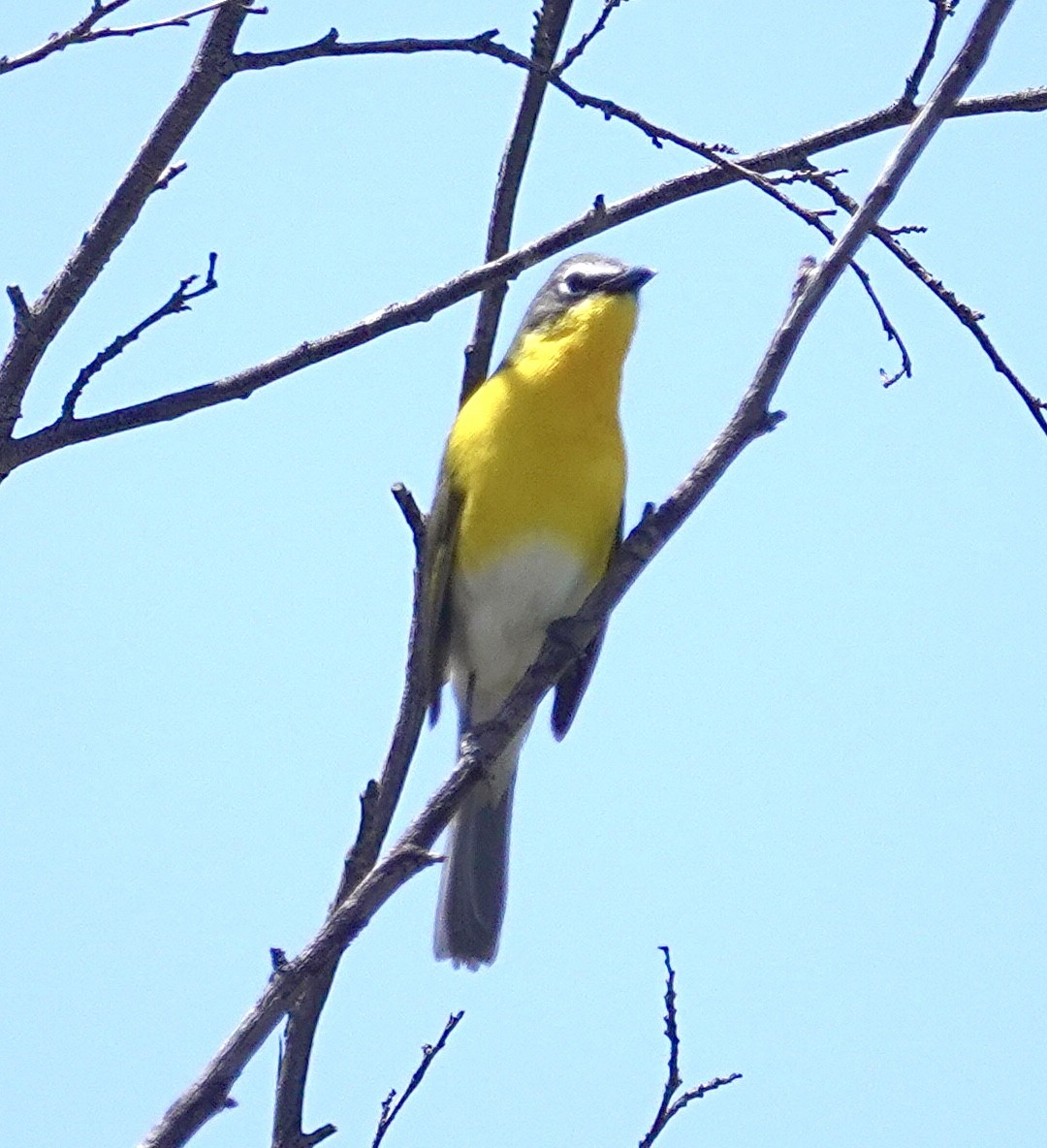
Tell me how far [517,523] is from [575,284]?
1084 millimetres

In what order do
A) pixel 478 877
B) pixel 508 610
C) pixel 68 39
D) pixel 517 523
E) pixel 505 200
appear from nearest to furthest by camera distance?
pixel 68 39 → pixel 505 200 → pixel 517 523 → pixel 508 610 → pixel 478 877

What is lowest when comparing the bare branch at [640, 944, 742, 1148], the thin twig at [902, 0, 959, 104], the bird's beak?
the bare branch at [640, 944, 742, 1148]

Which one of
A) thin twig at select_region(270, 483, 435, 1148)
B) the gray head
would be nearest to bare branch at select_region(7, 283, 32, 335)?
thin twig at select_region(270, 483, 435, 1148)

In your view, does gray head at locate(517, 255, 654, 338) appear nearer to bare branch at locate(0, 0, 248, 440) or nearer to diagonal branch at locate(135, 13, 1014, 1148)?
diagonal branch at locate(135, 13, 1014, 1148)

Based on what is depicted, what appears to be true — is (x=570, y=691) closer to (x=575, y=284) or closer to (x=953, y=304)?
(x=575, y=284)

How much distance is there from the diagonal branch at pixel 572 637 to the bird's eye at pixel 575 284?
89.6 inches

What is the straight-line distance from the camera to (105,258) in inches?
126

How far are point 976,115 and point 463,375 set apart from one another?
1.58 metres

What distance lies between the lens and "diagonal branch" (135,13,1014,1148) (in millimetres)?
2658

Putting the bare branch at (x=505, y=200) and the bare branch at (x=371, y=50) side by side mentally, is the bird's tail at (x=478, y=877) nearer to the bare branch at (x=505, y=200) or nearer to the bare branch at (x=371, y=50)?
the bare branch at (x=505, y=200)

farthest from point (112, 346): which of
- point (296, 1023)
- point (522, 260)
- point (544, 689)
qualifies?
point (296, 1023)

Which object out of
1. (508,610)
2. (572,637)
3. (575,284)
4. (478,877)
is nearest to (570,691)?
(508,610)

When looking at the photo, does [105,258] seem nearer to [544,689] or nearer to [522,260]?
[522,260]

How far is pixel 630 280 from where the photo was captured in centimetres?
582
